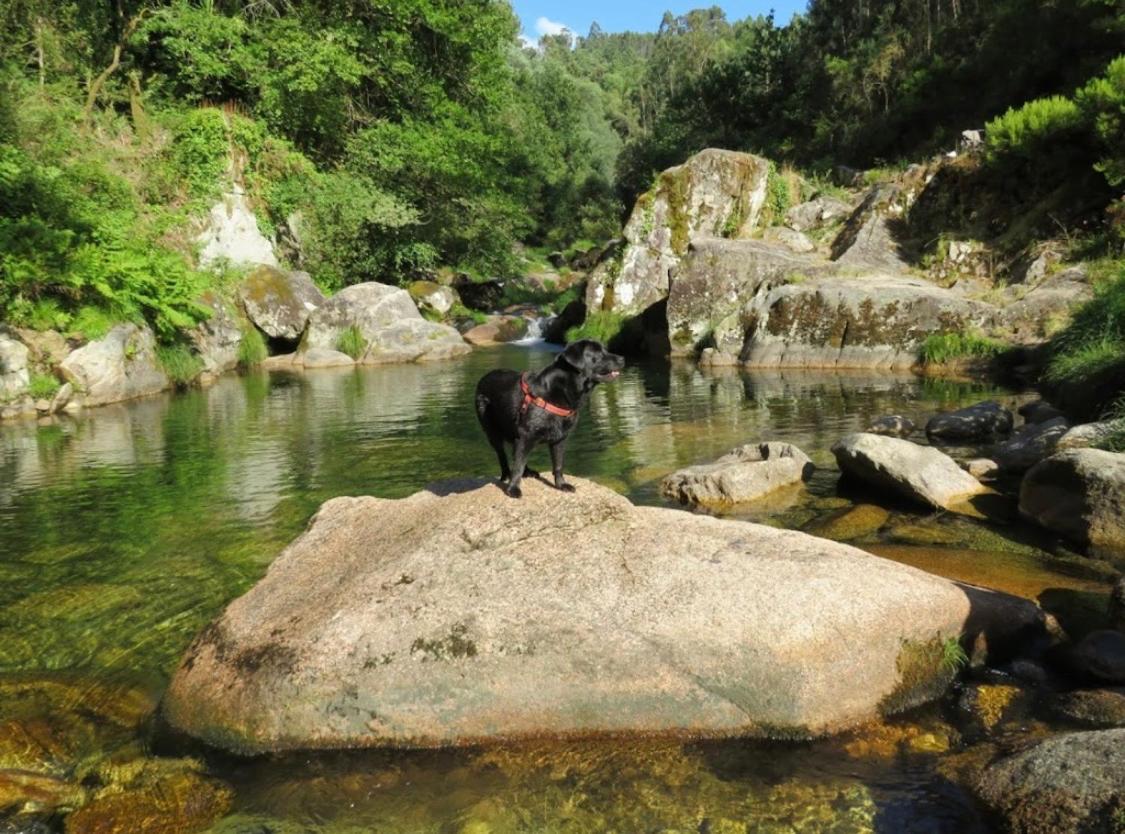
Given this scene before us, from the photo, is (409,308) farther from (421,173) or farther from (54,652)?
(54,652)

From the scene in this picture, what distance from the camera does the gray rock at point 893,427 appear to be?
1215cm

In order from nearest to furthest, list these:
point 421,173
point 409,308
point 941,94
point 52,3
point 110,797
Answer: point 110,797, point 52,3, point 409,308, point 421,173, point 941,94

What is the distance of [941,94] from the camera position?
37750 millimetres

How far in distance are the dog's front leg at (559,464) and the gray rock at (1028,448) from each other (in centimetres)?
627

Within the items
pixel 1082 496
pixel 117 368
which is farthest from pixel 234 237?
pixel 1082 496

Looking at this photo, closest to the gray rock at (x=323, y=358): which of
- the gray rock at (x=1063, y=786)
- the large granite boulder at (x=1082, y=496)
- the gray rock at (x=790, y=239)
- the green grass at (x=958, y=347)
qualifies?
the gray rock at (x=790, y=239)

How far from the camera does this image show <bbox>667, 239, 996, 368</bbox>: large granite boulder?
2023cm

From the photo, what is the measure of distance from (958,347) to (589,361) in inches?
651

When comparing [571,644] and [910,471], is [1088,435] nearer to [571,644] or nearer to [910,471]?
[910,471]

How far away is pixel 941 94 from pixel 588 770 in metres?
42.5

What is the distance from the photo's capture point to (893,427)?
12.3 meters

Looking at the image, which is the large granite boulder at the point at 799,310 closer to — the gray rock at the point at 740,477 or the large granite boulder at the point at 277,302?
the gray rock at the point at 740,477

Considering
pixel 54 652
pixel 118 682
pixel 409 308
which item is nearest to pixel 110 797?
pixel 118 682

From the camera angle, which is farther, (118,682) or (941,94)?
(941,94)
